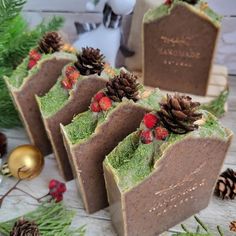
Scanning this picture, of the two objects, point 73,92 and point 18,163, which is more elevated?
point 73,92

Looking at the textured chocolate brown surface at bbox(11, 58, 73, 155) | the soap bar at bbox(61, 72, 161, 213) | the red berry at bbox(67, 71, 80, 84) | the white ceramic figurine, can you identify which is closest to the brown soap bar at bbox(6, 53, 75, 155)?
the textured chocolate brown surface at bbox(11, 58, 73, 155)

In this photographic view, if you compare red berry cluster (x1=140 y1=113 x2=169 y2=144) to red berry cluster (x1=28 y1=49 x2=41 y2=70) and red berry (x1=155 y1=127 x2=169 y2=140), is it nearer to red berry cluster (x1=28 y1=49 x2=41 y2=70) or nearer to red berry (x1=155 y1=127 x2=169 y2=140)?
red berry (x1=155 y1=127 x2=169 y2=140)

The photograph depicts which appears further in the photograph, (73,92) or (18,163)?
(18,163)

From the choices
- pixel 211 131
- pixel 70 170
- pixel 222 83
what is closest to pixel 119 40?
pixel 222 83

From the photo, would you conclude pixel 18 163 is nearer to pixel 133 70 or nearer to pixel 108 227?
pixel 108 227

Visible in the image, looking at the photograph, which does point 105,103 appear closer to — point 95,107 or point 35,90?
point 95,107

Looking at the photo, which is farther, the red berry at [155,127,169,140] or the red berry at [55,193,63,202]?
Answer: the red berry at [55,193,63,202]

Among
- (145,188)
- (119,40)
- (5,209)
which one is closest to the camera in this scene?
(145,188)
